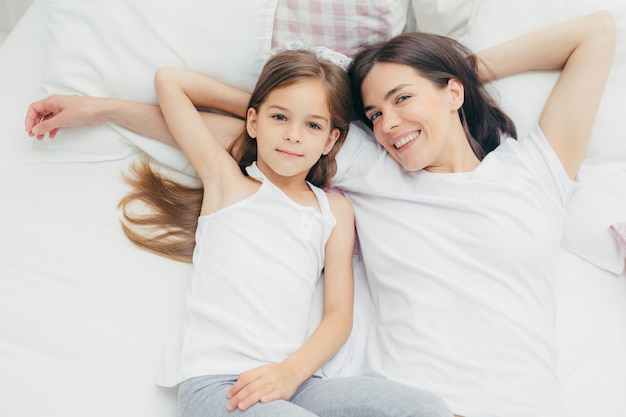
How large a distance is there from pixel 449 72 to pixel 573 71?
28 centimetres

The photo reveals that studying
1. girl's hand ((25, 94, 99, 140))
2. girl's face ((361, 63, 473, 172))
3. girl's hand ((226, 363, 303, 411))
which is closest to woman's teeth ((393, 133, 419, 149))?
girl's face ((361, 63, 473, 172))

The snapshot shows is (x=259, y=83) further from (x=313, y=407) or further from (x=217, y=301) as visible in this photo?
(x=313, y=407)

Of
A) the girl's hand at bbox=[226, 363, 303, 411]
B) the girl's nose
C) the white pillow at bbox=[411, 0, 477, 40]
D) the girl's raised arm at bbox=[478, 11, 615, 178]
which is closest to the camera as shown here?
the girl's hand at bbox=[226, 363, 303, 411]

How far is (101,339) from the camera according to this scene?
118 cm

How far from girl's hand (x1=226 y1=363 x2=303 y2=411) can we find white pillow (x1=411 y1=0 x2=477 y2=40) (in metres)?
0.94

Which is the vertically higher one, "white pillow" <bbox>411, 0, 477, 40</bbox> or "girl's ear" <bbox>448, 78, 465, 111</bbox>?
"white pillow" <bbox>411, 0, 477, 40</bbox>

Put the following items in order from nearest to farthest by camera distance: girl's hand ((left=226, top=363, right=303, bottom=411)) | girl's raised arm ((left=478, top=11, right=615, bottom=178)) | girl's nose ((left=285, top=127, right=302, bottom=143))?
girl's hand ((left=226, top=363, right=303, bottom=411))
girl's nose ((left=285, top=127, right=302, bottom=143))
girl's raised arm ((left=478, top=11, right=615, bottom=178))

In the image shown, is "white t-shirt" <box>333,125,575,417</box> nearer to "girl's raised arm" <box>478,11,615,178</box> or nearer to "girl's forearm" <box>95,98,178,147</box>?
"girl's raised arm" <box>478,11,615,178</box>

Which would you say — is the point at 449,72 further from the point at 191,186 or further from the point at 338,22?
the point at 191,186

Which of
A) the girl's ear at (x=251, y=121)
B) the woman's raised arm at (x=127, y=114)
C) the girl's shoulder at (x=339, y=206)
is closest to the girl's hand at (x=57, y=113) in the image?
the woman's raised arm at (x=127, y=114)

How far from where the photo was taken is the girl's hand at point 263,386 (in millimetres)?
1032

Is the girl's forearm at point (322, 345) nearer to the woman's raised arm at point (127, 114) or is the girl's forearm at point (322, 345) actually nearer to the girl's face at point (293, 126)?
the girl's face at point (293, 126)

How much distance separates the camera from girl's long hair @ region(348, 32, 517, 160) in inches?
50.8

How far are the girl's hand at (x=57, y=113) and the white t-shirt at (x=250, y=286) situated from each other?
1.32ft
